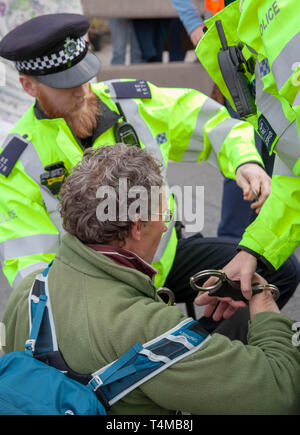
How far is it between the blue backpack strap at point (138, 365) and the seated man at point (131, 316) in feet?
0.05

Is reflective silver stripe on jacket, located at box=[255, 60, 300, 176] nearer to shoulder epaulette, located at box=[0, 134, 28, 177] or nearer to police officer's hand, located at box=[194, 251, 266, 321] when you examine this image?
police officer's hand, located at box=[194, 251, 266, 321]

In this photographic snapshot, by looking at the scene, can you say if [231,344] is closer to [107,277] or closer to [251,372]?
[251,372]

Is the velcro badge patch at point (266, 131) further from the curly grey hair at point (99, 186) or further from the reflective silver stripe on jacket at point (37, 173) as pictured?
the reflective silver stripe on jacket at point (37, 173)

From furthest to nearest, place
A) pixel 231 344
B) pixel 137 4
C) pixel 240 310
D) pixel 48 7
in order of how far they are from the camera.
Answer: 1. pixel 137 4
2. pixel 48 7
3. pixel 240 310
4. pixel 231 344

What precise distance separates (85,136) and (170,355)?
105 centimetres

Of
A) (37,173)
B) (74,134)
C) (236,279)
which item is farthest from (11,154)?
(236,279)

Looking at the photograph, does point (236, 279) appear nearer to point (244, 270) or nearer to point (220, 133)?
point (244, 270)

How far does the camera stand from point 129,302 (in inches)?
47.4

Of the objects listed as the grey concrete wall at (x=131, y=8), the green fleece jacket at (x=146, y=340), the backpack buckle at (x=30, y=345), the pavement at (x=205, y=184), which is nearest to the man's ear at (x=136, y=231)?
the green fleece jacket at (x=146, y=340)

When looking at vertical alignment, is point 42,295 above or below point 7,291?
above

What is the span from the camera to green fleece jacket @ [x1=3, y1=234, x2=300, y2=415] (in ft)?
3.70

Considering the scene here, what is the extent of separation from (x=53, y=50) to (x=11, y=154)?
0.40 meters

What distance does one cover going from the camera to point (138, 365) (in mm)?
1126

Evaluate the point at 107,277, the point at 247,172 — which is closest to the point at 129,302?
the point at 107,277
